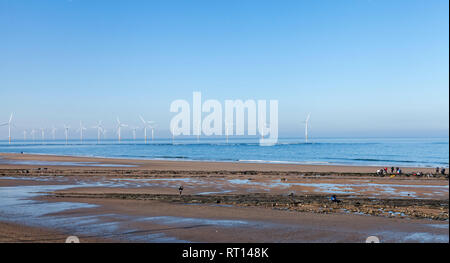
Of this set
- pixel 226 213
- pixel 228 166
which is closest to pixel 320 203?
pixel 226 213

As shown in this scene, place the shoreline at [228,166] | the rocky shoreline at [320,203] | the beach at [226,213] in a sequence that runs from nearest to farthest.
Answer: the beach at [226,213] → the rocky shoreline at [320,203] → the shoreline at [228,166]

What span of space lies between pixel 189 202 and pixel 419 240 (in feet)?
41.9

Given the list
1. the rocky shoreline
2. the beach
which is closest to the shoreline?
the beach

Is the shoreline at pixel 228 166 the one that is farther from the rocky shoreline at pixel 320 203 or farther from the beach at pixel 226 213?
the rocky shoreline at pixel 320 203

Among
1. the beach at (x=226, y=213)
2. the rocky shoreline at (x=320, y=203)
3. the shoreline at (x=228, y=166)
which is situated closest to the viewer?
the beach at (x=226, y=213)

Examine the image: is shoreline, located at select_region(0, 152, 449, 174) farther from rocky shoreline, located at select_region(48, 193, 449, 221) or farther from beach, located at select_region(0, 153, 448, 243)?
rocky shoreline, located at select_region(48, 193, 449, 221)

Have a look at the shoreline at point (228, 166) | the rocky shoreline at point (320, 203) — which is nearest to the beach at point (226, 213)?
the rocky shoreline at point (320, 203)

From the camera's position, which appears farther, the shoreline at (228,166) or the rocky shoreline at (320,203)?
the shoreline at (228,166)

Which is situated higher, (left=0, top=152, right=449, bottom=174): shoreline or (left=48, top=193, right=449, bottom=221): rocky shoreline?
(left=48, top=193, right=449, bottom=221): rocky shoreline

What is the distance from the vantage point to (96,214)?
18.2 m

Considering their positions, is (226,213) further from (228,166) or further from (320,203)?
(228,166)

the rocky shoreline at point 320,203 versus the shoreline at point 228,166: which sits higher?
the rocky shoreline at point 320,203

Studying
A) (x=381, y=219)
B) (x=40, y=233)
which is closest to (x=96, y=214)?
(x=40, y=233)
